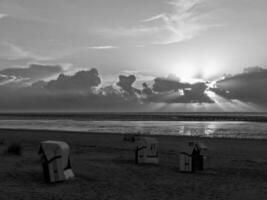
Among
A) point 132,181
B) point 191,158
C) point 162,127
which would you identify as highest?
point 162,127

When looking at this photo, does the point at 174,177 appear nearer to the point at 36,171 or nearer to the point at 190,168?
the point at 190,168

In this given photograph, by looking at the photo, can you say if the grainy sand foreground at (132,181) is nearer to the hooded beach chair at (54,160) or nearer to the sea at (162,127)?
the hooded beach chair at (54,160)

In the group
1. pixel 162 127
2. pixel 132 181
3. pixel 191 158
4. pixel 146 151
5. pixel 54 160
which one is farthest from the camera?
pixel 162 127

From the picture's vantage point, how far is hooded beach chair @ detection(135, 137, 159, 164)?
15.0 meters

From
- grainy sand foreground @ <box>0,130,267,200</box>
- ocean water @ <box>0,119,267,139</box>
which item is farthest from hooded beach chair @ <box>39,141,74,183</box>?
ocean water @ <box>0,119,267,139</box>

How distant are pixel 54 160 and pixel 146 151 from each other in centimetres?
530

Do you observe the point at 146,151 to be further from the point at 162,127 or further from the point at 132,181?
the point at 162,127

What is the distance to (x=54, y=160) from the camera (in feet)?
34.8

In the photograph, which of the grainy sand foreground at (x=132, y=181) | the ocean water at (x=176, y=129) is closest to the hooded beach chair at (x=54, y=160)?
the grainy sand foreground at (x=132, y=181)

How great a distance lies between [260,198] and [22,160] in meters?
9.13

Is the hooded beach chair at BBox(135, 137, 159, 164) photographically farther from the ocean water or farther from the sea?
the ocean water

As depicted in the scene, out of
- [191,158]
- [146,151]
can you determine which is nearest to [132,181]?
[191,158]

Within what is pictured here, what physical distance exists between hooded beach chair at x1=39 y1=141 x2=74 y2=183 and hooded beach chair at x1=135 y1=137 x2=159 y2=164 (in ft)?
15.7

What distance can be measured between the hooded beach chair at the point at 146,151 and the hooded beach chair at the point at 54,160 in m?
4.79
